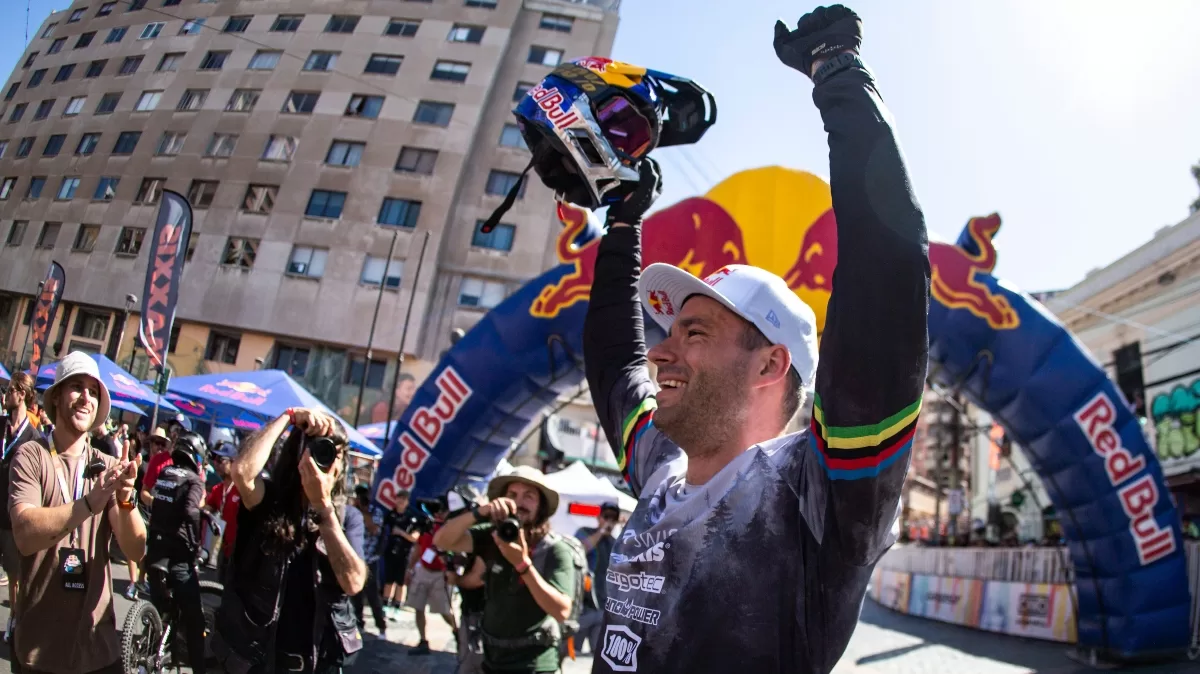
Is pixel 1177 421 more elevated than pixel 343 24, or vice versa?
pixel 343 24

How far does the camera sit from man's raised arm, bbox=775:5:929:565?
978 millimetres

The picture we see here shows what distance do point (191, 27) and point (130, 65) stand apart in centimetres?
115

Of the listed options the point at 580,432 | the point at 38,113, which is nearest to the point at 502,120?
the point at 580,432

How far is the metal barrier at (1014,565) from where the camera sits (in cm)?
859

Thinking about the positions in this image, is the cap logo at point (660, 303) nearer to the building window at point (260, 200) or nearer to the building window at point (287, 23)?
the building window at point (287, 23)

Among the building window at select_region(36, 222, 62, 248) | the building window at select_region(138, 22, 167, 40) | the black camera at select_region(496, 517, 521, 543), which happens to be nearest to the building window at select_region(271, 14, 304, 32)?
the building window at select_region(138, 22, 167, 40)

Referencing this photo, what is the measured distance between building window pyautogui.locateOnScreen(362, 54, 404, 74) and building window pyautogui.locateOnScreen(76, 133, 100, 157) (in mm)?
18289

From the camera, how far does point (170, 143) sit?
7.42m

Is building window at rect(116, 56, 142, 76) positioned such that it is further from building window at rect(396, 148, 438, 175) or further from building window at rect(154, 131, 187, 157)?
building window at rect(396, 148, 438, 175)

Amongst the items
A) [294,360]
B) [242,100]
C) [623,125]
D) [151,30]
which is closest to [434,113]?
[294,360]

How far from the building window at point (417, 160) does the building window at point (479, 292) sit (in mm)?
4007

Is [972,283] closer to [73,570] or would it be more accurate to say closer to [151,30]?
[73,570]

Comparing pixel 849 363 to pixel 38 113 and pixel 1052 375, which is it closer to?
pixel 38 113

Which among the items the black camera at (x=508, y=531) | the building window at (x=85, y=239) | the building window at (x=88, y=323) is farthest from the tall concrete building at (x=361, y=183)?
the black camera at (x=508, y=531)
